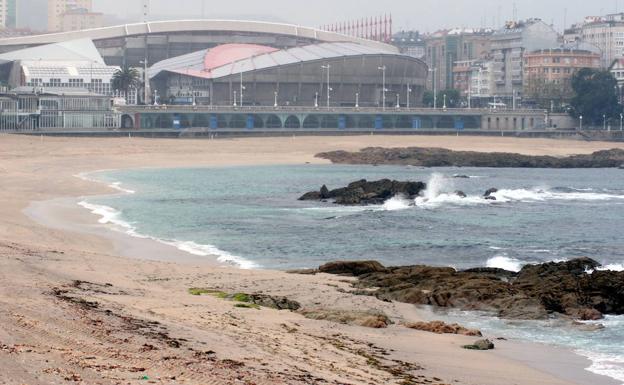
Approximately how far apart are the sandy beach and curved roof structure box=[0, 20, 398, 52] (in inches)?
5252

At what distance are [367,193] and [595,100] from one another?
90555mm

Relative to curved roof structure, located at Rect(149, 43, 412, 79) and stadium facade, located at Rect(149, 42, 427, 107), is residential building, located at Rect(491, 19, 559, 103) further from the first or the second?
curved roof structure, located at Rect(149, 43, 412, 79)

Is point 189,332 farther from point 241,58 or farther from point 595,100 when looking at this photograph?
point 241,58

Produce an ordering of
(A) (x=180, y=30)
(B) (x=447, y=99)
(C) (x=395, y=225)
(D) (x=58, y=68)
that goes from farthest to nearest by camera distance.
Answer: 1. (A) (x=180, y=30)
2. (B) (x=447, y=99)
3. (D) (x=58, y=68)
4. (C) (x=395, y=225)

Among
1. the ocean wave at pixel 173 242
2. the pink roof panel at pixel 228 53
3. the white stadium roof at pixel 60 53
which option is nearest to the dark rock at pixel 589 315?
the ocean wave at pixel 173 242

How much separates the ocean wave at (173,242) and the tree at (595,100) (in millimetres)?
102228

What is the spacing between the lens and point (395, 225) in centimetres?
4666

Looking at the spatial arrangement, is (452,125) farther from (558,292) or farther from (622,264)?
(558,292)

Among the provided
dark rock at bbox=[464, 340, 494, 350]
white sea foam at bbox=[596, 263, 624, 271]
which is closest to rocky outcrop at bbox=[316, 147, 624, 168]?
white sea foam at bbox=[596, 263, 624, 271]

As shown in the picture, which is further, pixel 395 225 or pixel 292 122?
pixel 292 122

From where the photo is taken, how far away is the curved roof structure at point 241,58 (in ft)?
484

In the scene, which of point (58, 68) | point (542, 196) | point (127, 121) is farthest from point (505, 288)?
point (58, 68)

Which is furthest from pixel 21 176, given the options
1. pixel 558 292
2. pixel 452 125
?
pixel 452 125

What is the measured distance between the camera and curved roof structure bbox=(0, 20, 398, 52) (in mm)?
168125
